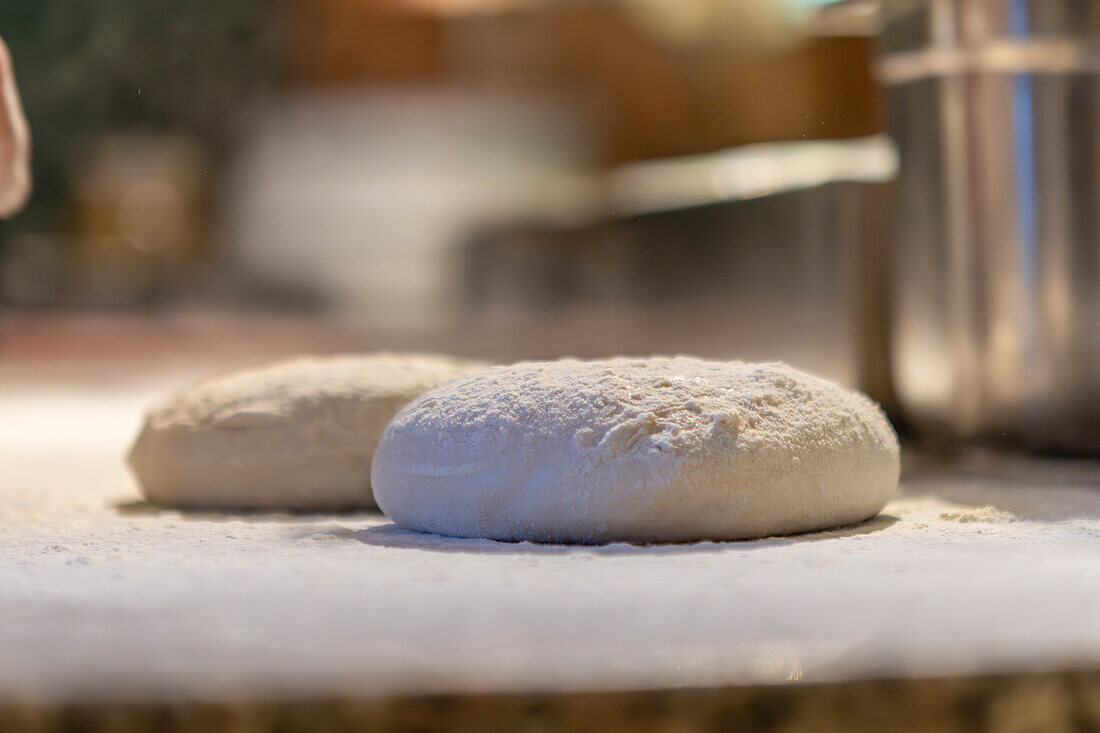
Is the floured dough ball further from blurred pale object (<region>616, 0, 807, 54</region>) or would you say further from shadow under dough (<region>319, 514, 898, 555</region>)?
blurred pale object (<region>616, 0, 807, 54</region>)

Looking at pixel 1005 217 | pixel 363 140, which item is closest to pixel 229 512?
pixel 1005 217

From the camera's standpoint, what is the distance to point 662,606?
56 centimetres

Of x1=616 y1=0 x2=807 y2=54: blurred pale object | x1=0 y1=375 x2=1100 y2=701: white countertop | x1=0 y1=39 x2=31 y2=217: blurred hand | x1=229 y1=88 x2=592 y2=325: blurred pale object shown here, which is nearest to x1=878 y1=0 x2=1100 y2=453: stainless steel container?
x1=0 y1=375 x2=1100 y2=701: white countertop

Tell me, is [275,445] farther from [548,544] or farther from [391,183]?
[391,183]

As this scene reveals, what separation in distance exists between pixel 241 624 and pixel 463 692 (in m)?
0.14

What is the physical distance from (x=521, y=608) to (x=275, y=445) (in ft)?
1.93

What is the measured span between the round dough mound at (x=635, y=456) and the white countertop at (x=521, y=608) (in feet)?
0.09

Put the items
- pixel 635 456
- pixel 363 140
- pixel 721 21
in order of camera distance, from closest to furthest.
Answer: pixel 635 456 → pixel 721 21 → pixel 363 140

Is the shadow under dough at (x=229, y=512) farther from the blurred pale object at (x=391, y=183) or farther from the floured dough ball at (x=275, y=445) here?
the blurred pale object at (x=391, y=183)

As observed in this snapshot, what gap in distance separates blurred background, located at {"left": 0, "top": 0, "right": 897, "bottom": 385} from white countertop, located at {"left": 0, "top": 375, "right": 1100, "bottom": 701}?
200 cm

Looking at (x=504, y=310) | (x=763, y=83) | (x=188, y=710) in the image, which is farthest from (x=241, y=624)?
(x=763, y=83)

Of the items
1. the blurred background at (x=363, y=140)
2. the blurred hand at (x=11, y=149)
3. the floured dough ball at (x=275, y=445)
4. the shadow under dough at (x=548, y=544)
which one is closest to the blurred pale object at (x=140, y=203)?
the blurred background at (x=363, y=140)

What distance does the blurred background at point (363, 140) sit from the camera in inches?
126

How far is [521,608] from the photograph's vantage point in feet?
1.86
